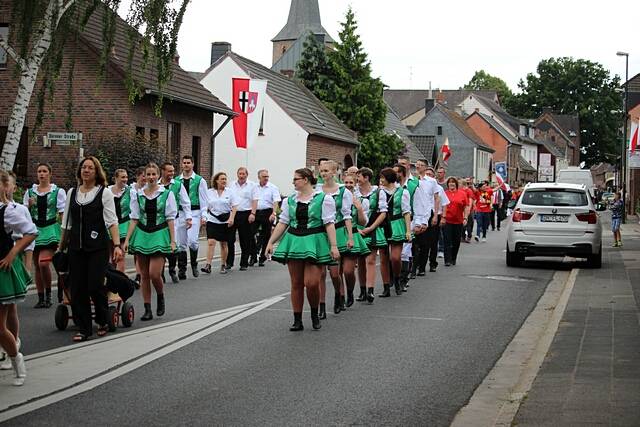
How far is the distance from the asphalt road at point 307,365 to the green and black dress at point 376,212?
2.56 feet

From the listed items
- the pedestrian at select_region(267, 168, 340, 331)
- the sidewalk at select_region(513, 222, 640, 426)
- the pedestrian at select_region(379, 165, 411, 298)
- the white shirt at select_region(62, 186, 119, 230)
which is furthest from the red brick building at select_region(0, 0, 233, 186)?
the white shirt at select_region(62, 186, 119, 230)

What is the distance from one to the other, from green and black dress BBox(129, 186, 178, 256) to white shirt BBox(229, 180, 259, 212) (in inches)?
288

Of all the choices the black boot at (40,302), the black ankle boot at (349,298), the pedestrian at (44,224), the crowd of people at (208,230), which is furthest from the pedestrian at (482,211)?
the black boot at (40,302)

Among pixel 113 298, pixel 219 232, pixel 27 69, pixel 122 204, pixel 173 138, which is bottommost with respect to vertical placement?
pixel 113 298

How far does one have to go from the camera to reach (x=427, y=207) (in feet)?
54.3

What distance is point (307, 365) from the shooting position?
352 inches

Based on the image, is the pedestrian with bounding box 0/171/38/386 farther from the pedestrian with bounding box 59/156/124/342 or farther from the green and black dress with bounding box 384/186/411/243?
the green and black dress with bounding box 384/186/411/243

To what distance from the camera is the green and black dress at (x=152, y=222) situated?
462 inches

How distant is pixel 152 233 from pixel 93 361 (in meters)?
3.04

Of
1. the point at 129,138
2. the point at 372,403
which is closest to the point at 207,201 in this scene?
the point at 372,403

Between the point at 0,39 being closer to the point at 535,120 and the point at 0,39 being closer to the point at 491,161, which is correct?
the point at 491,161

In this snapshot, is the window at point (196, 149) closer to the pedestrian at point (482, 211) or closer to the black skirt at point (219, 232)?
the pedestrian at point (482, 211)

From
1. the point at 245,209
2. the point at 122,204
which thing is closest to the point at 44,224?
the point at 122,204

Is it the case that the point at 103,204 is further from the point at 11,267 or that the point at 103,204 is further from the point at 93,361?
the point at 11,267
